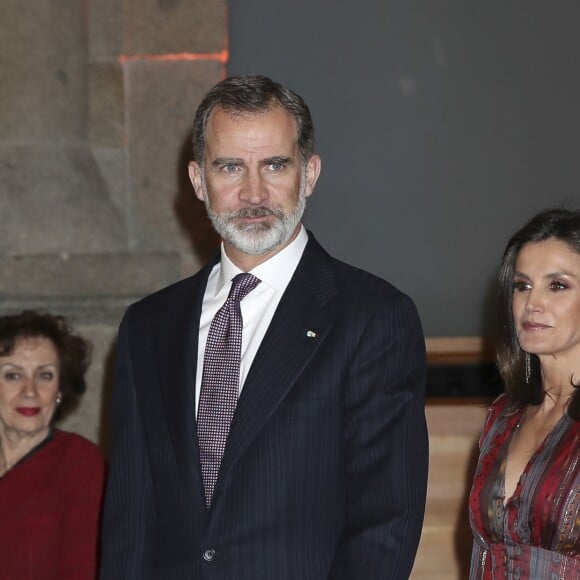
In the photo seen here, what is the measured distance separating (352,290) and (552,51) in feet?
10.7

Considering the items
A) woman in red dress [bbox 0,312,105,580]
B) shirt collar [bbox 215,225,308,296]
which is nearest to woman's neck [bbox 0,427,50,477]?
woman in red dress [bbox 0,312,105,580]

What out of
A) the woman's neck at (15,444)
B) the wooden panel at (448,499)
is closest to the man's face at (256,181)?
the woman's neck at (15,444)

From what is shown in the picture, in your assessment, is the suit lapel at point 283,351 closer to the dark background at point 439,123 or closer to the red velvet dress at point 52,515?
the red velvet dress at point 52,515

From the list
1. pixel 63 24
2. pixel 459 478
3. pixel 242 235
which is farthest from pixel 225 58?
pixel 242 235

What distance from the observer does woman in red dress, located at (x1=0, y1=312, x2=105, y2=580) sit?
12.6 ft

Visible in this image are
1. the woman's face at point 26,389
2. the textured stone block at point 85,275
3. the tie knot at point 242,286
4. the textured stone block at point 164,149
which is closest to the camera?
the tie knot at point 242,286

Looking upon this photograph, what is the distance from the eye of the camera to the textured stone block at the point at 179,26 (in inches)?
211

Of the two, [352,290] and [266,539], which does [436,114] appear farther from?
[266,539]

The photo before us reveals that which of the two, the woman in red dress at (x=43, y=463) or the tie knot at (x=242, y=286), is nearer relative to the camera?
the tie knot at (x=242, y=286)

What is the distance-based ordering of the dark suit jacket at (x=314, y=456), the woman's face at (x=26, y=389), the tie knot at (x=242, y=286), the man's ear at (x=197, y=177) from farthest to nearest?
→ the woman's face at (x=26, y=389), the man's ear at (x=197, y=177), the tie knot at (x=242, y=286), the dark suit jacket at (x=314, y=456)

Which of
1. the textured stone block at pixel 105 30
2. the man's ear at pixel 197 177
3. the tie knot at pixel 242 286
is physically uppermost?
the textured stone block at pixel 105 30

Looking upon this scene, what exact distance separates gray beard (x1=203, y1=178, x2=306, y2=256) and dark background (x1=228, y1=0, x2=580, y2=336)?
281cm

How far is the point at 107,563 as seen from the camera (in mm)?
2934

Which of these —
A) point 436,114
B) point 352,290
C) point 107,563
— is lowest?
point 107,563
